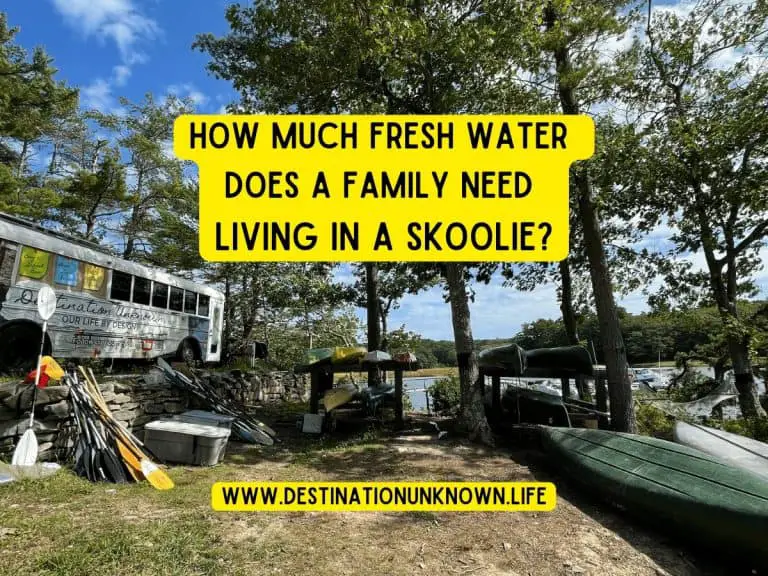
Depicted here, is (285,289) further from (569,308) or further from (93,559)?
(93,559)

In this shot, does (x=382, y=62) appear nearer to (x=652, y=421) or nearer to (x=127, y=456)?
(x=127, y=456)

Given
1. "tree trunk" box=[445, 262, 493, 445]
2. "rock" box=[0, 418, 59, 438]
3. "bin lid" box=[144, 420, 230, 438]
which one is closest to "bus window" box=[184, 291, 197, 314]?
"bin lid" box=[144, 420, 230, 438]

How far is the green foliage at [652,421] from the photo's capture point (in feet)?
35.1

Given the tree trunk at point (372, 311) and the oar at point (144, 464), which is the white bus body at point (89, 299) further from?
the tree trunk at point (372, 311)

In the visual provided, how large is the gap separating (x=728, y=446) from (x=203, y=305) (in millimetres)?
13882

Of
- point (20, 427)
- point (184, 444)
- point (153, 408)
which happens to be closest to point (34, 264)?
point (20, 427)

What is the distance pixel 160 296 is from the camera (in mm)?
12188

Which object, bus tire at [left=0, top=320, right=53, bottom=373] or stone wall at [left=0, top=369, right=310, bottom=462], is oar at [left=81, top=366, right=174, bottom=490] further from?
bus tire at [left=0, top=320, right=53, bottom=373]

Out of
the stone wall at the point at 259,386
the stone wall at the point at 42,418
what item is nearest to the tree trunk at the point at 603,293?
the stone wall at the point at 259,386

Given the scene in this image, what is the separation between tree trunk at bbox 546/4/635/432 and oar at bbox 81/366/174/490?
8363 mm

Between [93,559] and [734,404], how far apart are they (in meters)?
17.1

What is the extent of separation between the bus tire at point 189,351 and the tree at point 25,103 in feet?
30.7

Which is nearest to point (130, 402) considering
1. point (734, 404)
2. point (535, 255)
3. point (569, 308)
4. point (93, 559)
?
point (93, 559)

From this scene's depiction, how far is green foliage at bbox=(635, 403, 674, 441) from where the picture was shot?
10703 millimetres
